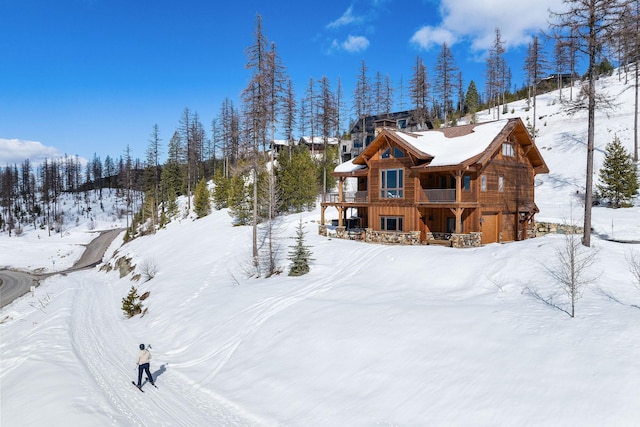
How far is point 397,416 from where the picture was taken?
919cm

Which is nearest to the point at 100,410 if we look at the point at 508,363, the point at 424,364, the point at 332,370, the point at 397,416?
the point at 332,370

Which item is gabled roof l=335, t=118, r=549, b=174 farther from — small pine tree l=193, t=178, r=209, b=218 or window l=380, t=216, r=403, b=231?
small pine tree l=193, t=178, r=209, b=218

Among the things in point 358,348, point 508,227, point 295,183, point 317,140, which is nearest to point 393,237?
point 508,227

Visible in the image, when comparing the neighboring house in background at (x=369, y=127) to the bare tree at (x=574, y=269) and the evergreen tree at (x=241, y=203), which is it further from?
the bare tree at (x=574, y=269)

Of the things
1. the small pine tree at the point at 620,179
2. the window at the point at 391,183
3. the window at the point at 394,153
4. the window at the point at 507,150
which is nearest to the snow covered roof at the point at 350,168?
the window at the point at 394,153

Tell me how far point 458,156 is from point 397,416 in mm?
18987

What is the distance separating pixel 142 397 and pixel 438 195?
66.2ft

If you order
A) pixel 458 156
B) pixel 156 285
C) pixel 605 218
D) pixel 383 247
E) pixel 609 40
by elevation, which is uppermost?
pixel 609 40

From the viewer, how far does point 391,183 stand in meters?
27.9

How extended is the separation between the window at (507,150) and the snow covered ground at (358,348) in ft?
23.7

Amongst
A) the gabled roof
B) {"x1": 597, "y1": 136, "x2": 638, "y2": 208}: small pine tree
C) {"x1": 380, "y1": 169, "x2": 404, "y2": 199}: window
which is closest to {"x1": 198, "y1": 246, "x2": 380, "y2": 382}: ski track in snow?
{"x1": 380, "y1": 169, "x2": 404, "y2": 199}: window

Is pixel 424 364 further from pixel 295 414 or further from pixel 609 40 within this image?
pixel 609 40

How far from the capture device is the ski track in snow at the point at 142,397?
398 inches

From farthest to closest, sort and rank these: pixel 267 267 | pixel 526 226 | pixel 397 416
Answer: pixel 526 226, pixel 267 267, pixel 397 416
